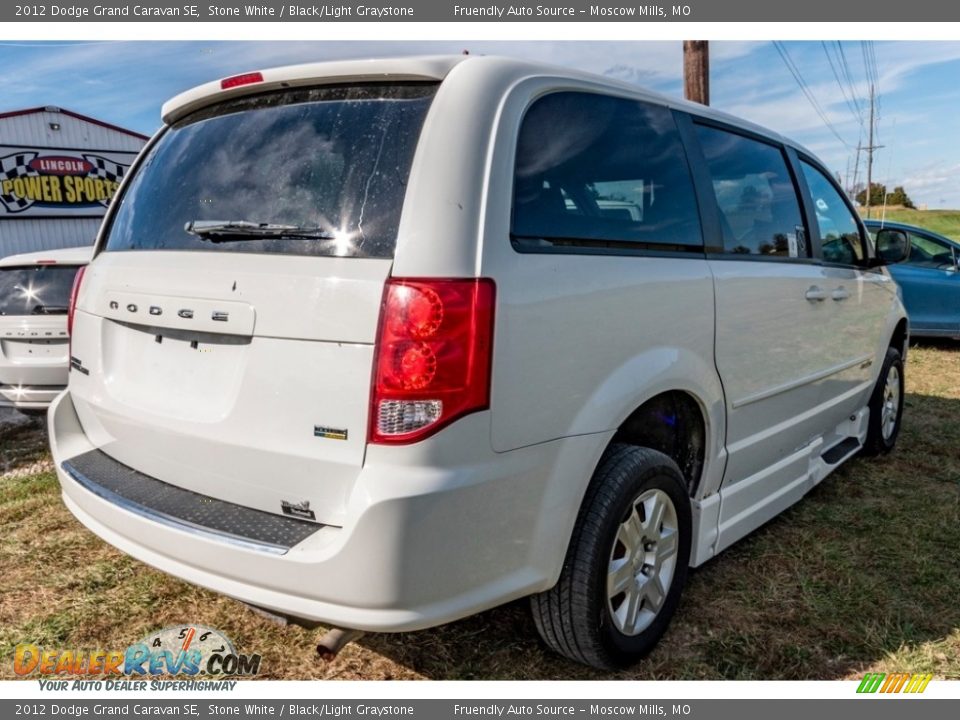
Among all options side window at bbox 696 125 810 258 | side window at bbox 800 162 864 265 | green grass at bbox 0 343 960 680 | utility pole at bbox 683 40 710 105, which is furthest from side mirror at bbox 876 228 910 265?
utility pole at bbox 683 40 710 105

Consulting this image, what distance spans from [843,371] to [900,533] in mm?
898

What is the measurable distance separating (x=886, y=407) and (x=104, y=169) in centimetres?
1836

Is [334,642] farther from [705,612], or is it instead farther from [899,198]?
[899,198]

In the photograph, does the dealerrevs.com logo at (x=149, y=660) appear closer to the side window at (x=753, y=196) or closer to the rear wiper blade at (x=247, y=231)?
the rear wiper blade at (x=247, y=231)

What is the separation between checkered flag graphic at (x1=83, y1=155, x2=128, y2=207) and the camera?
17.6 meters

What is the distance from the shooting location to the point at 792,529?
3.75m

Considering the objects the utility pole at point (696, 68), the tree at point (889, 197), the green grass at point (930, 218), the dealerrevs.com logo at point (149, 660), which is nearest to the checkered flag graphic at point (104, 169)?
the utility pole at point (696, 68)

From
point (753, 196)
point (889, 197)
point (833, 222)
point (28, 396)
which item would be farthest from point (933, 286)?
point (889, 197)

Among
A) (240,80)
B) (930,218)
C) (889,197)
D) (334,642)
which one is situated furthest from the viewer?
(889,197)

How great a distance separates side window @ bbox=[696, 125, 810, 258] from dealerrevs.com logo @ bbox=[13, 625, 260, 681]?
8.05 feet

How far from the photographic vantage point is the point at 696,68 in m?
9.28

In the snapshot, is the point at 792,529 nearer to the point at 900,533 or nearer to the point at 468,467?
the point at 900,533

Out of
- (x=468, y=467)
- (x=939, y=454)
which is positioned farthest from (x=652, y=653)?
(x=939, y=454)

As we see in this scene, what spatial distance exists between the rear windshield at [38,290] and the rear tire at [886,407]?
544 cm
